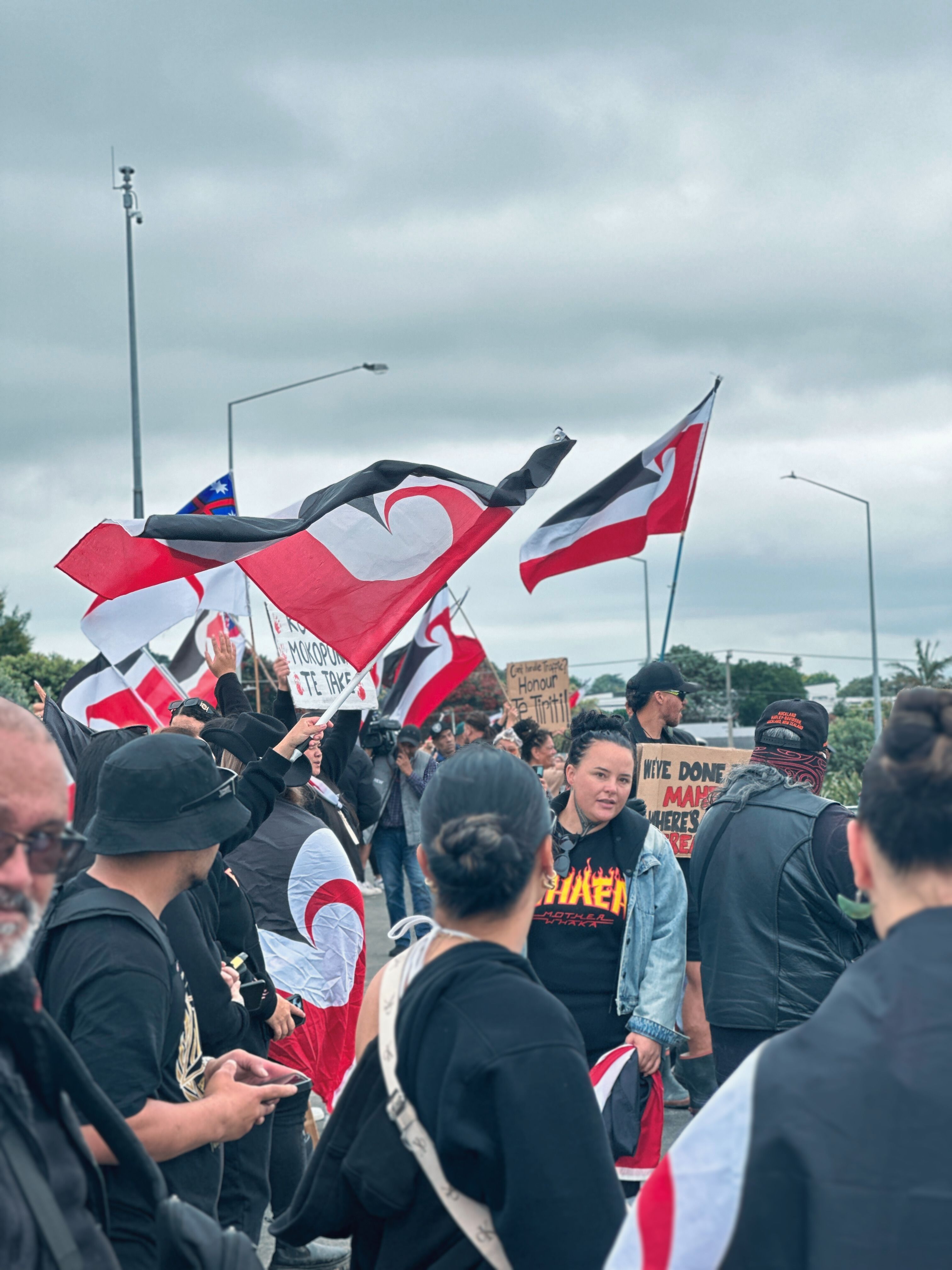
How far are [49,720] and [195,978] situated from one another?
3.20 m

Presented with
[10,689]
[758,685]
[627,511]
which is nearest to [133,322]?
[10,689]

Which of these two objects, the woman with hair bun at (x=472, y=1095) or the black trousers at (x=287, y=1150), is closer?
the woman with hair bun at (x=472, y=1095)

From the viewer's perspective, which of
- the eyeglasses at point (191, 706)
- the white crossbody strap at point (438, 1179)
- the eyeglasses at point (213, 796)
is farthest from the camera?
the eyeglasses at point (191, 706)

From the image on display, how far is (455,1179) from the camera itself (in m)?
2.01

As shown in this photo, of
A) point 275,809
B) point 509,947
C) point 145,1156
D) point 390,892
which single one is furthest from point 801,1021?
point 390,892

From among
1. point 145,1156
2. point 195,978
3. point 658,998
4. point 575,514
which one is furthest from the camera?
point 575,514

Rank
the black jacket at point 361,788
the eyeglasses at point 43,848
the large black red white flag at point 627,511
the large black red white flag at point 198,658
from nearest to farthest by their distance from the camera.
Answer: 1. the eyeglasses at point 43,848
2. the large black red white flag at point 627,511
3. the black jacket at point 361,788
4. the large black red white flag at point 198,658

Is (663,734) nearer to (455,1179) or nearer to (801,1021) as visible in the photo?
(801,1021)

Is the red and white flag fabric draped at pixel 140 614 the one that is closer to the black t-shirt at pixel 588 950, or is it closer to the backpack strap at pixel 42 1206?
Answer: the black t-shirt at pixel 588 950

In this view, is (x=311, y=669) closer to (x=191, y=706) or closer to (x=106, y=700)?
(x=191, y=706)

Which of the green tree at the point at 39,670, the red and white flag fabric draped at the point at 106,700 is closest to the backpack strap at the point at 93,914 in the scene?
the red and white flag fabric draped at the point at 106,700

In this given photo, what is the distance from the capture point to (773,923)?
4.35 meters

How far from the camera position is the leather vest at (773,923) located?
4.28m

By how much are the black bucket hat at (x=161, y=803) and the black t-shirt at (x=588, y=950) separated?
5.61 ft
